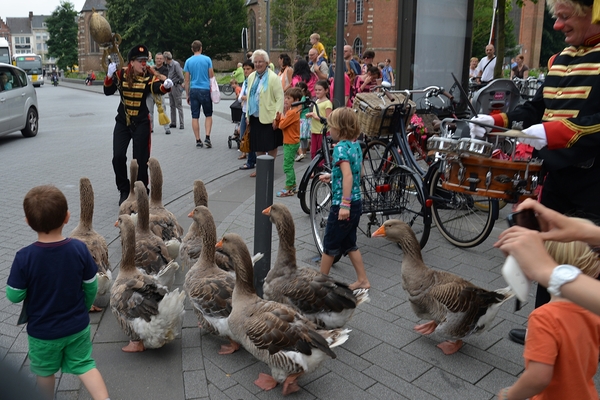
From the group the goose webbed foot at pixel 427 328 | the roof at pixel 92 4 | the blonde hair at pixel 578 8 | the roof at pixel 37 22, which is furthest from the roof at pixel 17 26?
the blonde hair at pixel 578 8

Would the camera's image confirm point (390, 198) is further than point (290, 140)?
No

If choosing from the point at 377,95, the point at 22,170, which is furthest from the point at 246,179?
the point at 22,170

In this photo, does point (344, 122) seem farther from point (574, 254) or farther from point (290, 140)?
point (290, 140)

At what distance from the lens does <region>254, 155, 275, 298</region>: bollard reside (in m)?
4.91

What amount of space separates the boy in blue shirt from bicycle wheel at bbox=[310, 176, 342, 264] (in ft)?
10.9

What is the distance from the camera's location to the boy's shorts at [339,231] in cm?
515

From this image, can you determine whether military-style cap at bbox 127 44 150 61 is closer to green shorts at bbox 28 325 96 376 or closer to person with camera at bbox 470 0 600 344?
green shorts at bbox 28 325 96 376

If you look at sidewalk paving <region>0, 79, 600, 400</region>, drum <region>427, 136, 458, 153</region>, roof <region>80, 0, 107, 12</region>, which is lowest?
sidewalk paving <region>0, 79, 600, 400</region>

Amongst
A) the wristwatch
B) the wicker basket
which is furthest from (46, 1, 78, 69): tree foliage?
the wristwatch

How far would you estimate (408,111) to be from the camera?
265 inches

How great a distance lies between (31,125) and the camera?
16734 mm

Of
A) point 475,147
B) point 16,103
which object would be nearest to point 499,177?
point 475,147

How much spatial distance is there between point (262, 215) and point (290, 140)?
4.37 m

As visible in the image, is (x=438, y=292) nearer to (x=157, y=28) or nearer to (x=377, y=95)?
(x=377, y=95)
